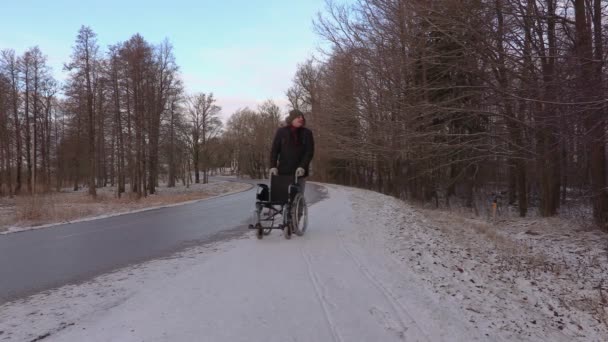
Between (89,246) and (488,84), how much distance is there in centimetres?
1140

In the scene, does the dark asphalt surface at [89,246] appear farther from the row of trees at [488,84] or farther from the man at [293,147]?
the row of trees at [488,84]

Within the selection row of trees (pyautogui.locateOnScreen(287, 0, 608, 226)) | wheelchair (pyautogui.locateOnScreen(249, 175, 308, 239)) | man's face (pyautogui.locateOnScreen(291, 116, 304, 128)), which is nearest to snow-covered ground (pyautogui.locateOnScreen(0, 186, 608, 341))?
wheelchair (pyautogui.locateOnScreen(249, 175, 308, 239))

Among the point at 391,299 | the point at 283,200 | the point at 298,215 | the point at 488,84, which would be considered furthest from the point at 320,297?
the point at 488,84

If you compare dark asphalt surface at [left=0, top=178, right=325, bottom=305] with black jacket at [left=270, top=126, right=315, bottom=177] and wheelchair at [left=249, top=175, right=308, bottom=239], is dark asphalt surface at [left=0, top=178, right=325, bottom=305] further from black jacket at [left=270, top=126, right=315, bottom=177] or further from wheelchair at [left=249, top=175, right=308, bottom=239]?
black jacket at [left=270, top=126, right=315, bottom=177]

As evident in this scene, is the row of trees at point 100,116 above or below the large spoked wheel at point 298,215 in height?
above

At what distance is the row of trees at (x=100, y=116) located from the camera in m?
32.7

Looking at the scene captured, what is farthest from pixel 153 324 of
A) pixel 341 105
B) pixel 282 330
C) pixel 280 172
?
pixel 341 105

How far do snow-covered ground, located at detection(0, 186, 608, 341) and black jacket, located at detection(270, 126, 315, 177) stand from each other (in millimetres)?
1351

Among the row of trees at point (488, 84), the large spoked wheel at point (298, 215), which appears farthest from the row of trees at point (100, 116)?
the large spoked wheel at point (298, 215)

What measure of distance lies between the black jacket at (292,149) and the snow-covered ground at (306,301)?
135 centimetres

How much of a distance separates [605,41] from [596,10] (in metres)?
2.54

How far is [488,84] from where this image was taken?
12414mm

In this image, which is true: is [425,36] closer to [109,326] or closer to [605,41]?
[605,41]

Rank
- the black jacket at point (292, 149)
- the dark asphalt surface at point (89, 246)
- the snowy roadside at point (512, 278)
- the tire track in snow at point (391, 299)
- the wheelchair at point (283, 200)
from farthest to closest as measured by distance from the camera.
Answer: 1. the black jacket at point (292, 149)
2. the wheelchair at point (283, 200)
3. the dark asphalt surface at point (89, 246)
4. the snowy roadside at point (512, 278)
5. the tire track in snow at point (391, 299)
